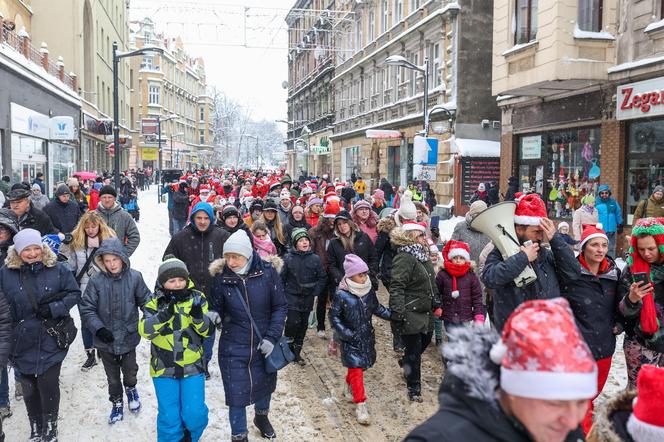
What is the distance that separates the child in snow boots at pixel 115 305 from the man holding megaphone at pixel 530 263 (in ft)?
9.52

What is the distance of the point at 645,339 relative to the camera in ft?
14.1

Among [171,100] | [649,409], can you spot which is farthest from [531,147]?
[171,100]

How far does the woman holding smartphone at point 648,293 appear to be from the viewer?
416 cm

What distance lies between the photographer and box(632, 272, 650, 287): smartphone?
13.6ft

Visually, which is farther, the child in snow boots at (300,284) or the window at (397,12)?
the window at (397,12)

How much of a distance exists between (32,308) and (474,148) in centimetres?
1950

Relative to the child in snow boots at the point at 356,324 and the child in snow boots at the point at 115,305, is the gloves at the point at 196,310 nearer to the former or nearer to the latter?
the child in snow boots at the point at 115,305

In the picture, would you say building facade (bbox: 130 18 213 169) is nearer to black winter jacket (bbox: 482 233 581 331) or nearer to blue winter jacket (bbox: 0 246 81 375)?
blue winter jacket (bbox: 0 246 81 375)

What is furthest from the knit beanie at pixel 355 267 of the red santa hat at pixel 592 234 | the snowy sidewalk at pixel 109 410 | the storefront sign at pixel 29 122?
the storefront sign at pixel 29 122

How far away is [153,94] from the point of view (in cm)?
8125

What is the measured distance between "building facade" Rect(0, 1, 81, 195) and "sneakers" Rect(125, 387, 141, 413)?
1483 centimetres

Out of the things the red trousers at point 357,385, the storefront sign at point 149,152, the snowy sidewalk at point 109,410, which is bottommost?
the snowy sidewalk at point 109,410

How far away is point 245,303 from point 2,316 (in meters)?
1.74

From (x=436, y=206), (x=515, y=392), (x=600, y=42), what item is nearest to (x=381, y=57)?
(x=436, y=206)
